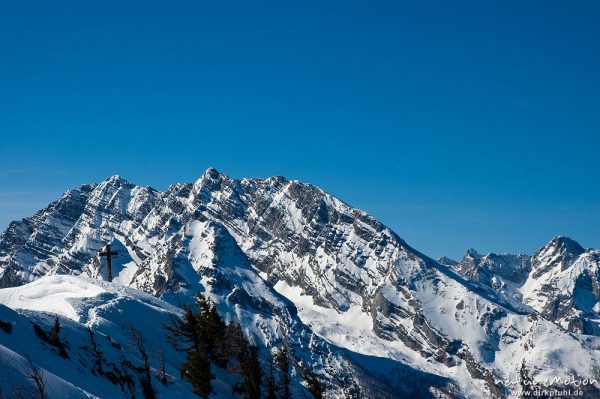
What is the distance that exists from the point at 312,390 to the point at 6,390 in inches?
1567

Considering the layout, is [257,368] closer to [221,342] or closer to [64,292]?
[221,342]

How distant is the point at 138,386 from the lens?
4050 cm

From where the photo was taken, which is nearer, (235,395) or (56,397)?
(56,397)

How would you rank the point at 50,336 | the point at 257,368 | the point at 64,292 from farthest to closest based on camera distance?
the point at 64,292 → the point at 257,368 → the point at 50,336

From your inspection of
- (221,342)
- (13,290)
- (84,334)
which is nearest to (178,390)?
(84,334)

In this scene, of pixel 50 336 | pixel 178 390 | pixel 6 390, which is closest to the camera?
pixel 6 390

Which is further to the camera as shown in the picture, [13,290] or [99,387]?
[13,290]

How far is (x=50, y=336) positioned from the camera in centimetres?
4016

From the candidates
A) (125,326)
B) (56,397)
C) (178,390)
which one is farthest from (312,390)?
(56,397)

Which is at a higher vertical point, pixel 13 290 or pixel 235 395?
pixel 13 290

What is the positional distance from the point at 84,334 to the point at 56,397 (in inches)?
651

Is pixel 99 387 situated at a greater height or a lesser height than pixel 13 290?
lesser

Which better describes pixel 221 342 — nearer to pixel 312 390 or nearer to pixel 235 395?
pixel 235 395

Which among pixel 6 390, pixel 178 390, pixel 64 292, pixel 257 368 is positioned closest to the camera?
pixel 6 390
